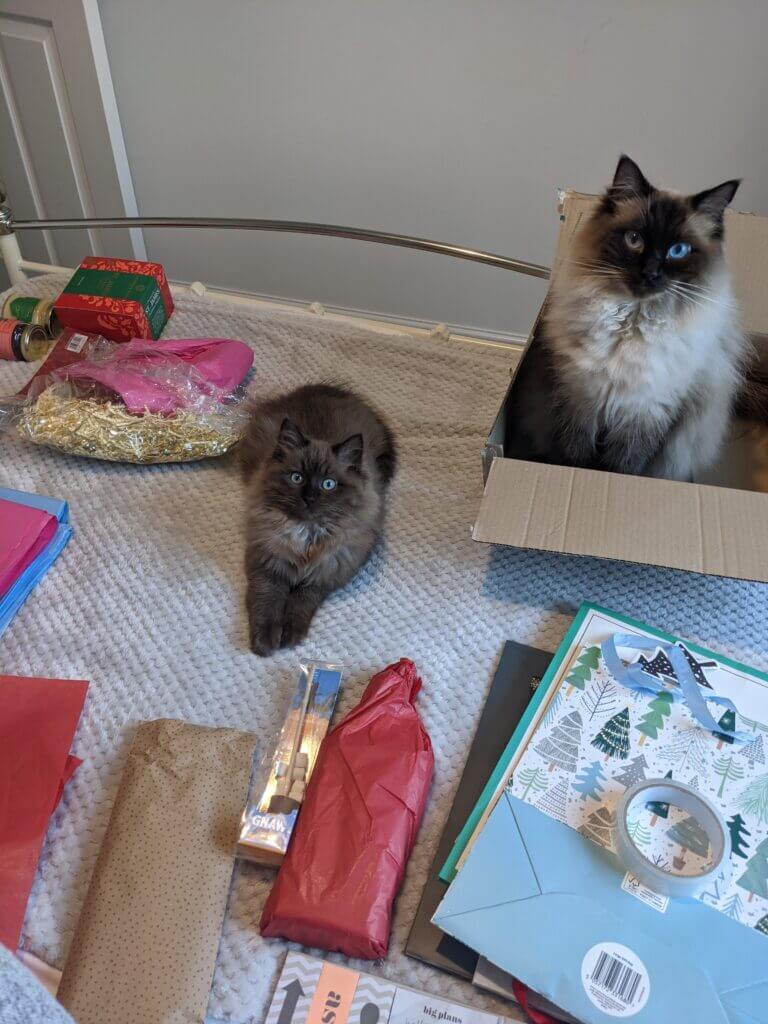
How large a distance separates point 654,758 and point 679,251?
2.42 feet

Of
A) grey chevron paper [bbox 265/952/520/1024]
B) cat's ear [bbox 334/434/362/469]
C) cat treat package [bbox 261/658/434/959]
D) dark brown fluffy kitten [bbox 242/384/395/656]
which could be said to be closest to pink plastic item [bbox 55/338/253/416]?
dark brown fluffy kitten [bbox 242/384/395/656]

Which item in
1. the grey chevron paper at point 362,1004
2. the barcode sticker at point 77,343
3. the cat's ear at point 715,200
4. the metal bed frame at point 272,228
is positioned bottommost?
the grey chevron paper at point 362,1004

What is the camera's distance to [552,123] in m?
2.10

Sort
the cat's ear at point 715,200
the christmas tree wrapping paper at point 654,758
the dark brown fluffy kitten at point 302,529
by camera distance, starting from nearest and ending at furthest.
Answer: the christmas tree wrapping paper at point 654,758
the cat's ear at point 715,200
the dark brown fluffy kitten at point 302,529

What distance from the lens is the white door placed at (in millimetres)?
2229

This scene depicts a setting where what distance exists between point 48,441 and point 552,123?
160 cm

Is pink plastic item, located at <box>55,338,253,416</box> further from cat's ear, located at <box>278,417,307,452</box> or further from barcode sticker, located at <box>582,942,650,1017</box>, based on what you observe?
barcode sticker, located at <box>582,942,650,1017</box>

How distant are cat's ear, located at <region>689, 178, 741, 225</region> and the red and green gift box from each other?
3.80 feet

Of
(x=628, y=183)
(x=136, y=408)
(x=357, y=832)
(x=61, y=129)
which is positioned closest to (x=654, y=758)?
(x=357, y=832)

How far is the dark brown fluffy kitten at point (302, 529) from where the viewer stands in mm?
1220

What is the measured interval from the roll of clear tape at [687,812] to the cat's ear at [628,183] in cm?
86

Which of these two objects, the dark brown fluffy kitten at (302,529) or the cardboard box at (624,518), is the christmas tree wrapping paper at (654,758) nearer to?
the cardboard box at (624,518)

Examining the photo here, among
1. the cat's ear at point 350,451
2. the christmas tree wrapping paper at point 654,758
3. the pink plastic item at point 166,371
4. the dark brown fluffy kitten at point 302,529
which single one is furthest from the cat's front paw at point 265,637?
the pink plastic item at point 166,371

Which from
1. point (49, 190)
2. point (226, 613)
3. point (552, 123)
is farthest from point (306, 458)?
point (49, 190)
